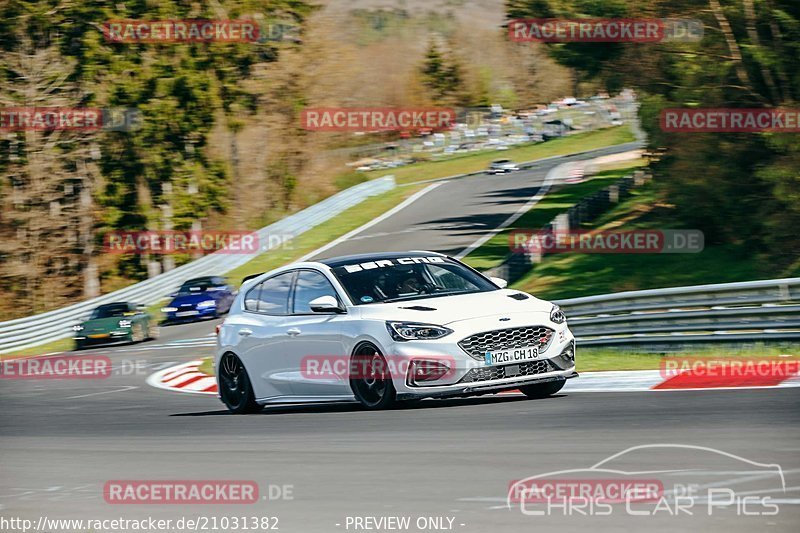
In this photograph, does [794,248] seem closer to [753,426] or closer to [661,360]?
[661,360]

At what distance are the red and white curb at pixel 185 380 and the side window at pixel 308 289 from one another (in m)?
4.71

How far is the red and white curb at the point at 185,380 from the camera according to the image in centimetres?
1745

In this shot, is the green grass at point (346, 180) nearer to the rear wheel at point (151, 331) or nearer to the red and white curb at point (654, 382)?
the rear wheel at point (151, 331)

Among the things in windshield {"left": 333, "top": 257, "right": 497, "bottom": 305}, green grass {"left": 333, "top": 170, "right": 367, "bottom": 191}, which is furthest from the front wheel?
green grass {"left": 333, "top": 170, "right": 367, "bottom": 191}

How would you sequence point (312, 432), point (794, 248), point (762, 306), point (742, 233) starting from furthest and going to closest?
1. point (742, 233)
2. point (794, 248)
3. point (762, 306)
4. point (312, 432)

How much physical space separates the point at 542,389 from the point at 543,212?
133 ft

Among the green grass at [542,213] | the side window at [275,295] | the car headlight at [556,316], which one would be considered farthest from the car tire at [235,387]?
the green grass at [542,213]

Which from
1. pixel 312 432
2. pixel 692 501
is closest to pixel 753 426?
pixel 692 501

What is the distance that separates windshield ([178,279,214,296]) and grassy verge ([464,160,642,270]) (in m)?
8.07

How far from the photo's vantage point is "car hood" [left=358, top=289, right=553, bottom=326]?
416 inches

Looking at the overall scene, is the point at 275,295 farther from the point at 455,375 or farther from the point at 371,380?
the point at 455,375

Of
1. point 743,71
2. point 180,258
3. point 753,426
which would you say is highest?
point 743,71

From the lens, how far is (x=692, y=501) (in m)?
5.84

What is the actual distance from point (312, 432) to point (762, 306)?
20.8ft
